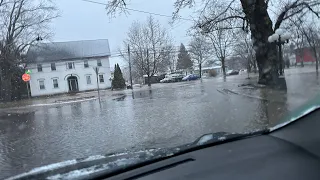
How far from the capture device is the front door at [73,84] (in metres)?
46.5

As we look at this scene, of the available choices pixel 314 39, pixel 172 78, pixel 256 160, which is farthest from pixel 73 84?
pixel 256 160

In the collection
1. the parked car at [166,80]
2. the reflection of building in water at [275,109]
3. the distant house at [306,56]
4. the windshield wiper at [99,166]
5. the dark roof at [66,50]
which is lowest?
the reflection of building in water at [275,109]

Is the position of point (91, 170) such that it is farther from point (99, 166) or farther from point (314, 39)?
point (314, 39)

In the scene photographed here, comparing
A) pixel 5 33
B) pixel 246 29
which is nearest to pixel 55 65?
pixel 5 33

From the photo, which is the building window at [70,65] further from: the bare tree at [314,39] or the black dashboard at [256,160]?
the black dashboard at [256,160]

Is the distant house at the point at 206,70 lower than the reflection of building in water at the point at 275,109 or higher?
higher

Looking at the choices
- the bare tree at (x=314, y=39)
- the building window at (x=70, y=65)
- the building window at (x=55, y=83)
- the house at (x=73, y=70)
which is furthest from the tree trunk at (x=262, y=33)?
the building window at (x=55, y=83)

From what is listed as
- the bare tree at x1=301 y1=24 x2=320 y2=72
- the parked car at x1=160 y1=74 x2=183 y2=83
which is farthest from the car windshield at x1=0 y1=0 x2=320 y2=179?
the parked car at x1=160 y1=74 x2=183 y2=83

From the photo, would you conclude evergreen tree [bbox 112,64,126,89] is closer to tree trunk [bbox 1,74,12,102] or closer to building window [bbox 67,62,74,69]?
building window [bbox 67,62,74,69]

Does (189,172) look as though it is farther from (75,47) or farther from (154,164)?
(75,47)

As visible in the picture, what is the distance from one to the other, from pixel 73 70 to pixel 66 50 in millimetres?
6300

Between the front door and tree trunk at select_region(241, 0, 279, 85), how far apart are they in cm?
3569

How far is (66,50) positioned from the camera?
40.1 metres

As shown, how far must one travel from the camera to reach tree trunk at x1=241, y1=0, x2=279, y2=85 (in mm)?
15656
